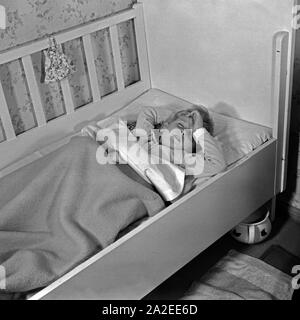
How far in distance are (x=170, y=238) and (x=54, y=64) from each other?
68cm

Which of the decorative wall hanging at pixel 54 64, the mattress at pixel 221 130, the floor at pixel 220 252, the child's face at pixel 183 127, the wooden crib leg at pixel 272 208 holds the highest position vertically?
the decorative wall hanging at pixel 54 64

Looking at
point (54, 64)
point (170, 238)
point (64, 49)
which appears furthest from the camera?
point (64, 49)

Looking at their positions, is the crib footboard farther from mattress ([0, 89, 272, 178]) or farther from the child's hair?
the child's hair

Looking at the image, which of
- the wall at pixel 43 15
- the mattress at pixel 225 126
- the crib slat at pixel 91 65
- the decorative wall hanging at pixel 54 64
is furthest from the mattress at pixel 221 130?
the wall at pixel 43 15

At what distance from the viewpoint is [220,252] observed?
5.59 feet

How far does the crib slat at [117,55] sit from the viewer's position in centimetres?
168

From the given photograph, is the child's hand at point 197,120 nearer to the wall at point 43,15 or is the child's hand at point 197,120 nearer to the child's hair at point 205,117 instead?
the child's hair at point 205,117

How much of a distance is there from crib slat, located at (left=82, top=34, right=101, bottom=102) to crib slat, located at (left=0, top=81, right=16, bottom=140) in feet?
1.07

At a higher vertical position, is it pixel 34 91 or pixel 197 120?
pixel 34 91

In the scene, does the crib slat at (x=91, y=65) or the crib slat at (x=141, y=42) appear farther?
the crib slat at (x=141, y=42)

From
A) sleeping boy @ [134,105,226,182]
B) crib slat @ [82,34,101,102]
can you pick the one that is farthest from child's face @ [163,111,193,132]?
crib slat @ [82,34,101,102]

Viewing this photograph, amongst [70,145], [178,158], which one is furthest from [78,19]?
[178,158]

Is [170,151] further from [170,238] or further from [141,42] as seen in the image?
[141,42]

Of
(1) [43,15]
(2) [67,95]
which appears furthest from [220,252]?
(1) [43,15]
